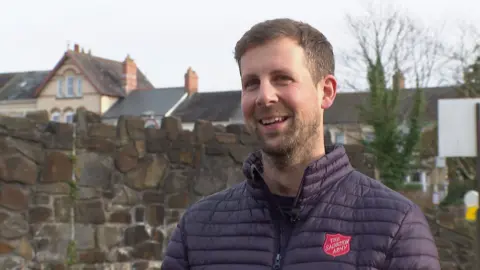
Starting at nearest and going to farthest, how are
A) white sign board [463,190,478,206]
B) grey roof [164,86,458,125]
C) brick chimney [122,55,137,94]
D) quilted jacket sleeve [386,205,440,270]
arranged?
quilted jacket sleeve [386,205,440,270] < white sign board [463,190,478,206] < grey roof [164,86,458,125] < brick chimney [122,55,137,94]

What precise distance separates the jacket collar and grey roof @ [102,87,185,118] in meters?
43.4

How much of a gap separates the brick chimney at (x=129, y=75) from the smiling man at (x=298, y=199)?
47.2 meters

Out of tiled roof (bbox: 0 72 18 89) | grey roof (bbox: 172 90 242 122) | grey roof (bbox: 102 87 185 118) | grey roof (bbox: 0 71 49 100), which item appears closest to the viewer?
grey roof (bbox: 172 90 242 122)

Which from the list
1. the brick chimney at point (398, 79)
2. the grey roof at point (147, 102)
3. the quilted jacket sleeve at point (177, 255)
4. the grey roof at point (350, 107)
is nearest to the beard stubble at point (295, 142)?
the quilted jacket sleeve at point (177, 255)

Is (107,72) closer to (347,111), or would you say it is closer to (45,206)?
(347,111)

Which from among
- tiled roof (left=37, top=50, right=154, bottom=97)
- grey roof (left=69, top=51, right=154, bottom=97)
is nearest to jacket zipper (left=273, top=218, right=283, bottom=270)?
tiled roof (left=37, top=50, right=154, bottom=97)

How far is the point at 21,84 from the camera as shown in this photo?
2002 inches

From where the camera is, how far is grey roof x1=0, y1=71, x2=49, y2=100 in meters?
49.3

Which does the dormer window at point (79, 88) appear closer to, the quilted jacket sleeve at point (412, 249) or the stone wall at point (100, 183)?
the stone wall at point (100, 183)

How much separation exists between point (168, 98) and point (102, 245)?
40.2 m

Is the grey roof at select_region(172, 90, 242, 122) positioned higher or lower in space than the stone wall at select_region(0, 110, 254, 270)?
higher

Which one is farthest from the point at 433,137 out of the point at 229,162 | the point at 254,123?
the point at 254,123

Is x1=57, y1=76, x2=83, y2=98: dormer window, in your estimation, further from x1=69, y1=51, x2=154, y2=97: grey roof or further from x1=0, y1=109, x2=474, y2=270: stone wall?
x1=0, y1=109, x2=474, y2=270: stone wall

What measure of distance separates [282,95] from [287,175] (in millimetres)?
246
